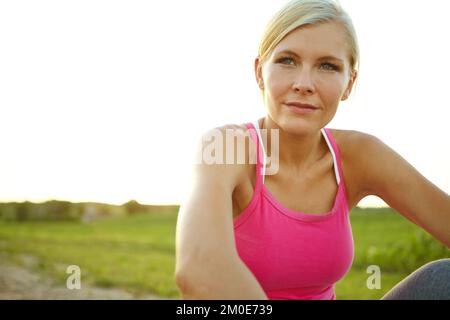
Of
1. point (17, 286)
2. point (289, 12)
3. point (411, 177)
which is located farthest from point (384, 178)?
point (17, 286)

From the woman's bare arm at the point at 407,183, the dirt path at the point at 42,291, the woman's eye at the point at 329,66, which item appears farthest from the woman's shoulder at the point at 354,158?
the dirt path at the point at 42,291

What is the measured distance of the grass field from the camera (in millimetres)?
6410

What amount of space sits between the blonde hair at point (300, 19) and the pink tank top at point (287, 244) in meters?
0.37

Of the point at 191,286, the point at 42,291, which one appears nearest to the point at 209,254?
the point at 191,286

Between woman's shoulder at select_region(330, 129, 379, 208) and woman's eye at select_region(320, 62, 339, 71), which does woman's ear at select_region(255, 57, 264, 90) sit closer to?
woman's eye at select_region(320, 62, 339, 71)

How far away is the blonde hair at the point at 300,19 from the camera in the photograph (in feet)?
7.60

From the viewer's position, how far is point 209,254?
184cm

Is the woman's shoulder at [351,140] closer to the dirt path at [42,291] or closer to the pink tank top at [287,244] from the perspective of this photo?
the pink tank top at [287,244]

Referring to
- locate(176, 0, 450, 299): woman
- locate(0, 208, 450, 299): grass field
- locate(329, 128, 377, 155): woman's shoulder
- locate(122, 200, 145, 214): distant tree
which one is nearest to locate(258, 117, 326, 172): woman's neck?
locate(176, 0, 450, 299): woman

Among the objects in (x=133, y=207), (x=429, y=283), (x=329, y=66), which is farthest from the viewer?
(x=133, y=207)

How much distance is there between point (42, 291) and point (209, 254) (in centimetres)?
464

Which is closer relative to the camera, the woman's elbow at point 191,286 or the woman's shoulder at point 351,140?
the woman's elbow at point 191,286

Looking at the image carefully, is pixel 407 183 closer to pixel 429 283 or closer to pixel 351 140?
pixel 351 140

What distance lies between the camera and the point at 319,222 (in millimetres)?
2424
